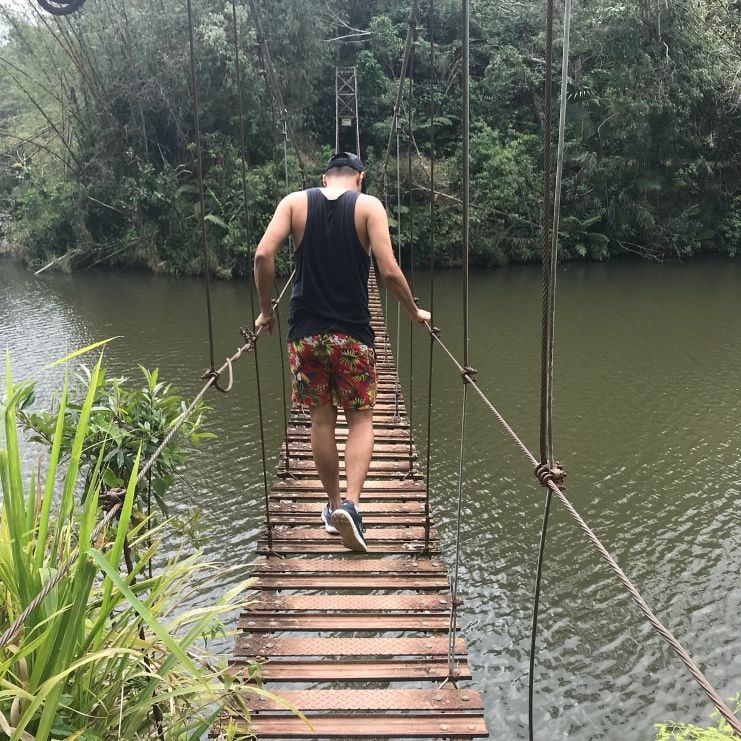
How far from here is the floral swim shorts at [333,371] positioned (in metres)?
1.61

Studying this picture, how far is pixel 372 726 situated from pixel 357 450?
0.63 meters

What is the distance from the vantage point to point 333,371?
5.40 feet

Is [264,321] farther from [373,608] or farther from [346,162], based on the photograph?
[373,608]

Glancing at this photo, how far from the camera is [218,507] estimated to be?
12.7ft

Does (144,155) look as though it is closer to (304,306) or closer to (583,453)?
(583,453)

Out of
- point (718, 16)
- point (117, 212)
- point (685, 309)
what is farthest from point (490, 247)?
point (117, 212)

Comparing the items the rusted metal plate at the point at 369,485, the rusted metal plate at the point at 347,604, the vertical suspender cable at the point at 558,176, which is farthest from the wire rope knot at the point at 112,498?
the rusted metal plate at the point at 369,485

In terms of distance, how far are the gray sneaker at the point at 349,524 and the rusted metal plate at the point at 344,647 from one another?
0.79 feet

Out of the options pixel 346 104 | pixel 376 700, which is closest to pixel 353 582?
pixel 376 700

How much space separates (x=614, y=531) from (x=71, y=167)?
41.2ft

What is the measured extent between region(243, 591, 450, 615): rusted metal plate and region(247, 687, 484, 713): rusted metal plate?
0.27 metres

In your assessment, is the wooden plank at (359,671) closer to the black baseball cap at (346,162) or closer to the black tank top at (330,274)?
the black tank top at (330,274)

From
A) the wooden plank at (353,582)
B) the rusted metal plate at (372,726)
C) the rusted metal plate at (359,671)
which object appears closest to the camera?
the rusted metal plate at (372,726)

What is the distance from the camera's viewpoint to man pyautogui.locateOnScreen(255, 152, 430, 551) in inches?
59.6
